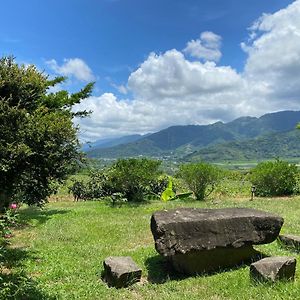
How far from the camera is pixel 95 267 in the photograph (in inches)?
521

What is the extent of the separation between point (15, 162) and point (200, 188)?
23814mm

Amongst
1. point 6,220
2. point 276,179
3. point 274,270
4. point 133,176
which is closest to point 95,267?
point 6,220

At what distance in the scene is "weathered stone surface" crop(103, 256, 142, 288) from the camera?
11.2m

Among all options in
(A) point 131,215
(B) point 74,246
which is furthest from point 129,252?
(A) point 131,215

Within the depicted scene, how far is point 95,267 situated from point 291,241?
24.1 ft

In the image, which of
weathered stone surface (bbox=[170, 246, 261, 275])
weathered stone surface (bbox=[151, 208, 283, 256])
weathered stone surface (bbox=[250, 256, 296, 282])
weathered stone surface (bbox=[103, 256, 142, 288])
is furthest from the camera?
weathered stone surface (bbox=[170, 246, 261, 275])

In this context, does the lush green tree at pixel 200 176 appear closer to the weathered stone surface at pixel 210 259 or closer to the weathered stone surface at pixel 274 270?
the weathered stone surface at pixel 210 259

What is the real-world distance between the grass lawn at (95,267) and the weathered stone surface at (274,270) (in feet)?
0.81

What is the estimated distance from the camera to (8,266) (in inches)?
526

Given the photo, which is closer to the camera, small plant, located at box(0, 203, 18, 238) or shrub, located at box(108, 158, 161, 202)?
small plant, located at box(0, 203, 18, 238)

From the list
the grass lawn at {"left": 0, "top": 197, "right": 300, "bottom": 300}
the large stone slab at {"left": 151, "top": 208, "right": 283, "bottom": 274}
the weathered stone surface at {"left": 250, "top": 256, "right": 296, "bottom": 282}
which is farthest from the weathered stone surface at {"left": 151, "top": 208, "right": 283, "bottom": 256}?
the weathered stone surface at {"left": 250, "top": 256, "right": 296, "bottom": 282}

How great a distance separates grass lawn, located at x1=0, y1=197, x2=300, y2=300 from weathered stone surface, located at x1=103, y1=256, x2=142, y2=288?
24 cm

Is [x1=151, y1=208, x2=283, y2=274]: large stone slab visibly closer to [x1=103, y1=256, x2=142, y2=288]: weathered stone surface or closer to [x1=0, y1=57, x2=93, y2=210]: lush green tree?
[x1=103, y1=256, x2=142, y2=288]: weathered stone surface

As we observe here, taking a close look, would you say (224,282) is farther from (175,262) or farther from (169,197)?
(169,197)
